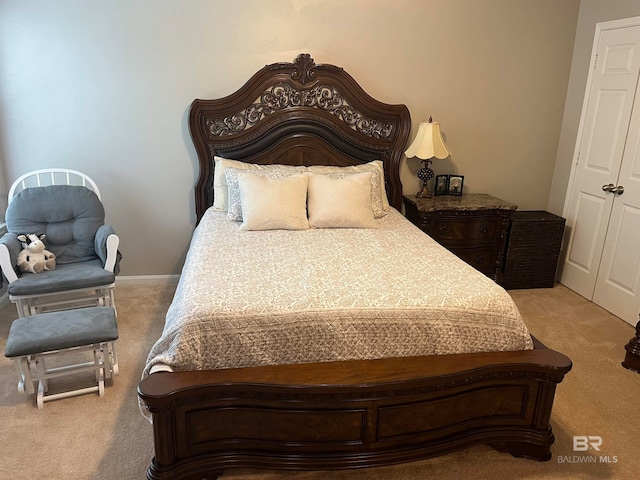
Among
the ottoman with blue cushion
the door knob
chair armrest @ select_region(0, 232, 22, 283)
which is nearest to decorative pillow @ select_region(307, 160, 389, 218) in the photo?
the door knob

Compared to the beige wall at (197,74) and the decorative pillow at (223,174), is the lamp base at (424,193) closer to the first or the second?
the beige wall at (197,74)

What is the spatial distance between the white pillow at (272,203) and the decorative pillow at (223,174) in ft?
0.99

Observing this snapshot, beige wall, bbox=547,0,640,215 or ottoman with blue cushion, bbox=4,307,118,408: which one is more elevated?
beige wall, bbox=547,0,640,215

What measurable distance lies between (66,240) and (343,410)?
2.29 m

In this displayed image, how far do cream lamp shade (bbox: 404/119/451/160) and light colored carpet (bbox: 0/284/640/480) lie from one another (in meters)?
1.53

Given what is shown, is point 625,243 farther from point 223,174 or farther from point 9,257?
point 9,257

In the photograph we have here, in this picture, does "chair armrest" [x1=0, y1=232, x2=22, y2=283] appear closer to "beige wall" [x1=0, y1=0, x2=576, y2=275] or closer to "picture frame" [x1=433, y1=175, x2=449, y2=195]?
"beige wall" [x1=0, y1=0, x2=576, y2=275]

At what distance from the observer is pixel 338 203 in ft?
10.5

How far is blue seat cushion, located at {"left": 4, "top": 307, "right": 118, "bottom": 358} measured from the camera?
7.64ft

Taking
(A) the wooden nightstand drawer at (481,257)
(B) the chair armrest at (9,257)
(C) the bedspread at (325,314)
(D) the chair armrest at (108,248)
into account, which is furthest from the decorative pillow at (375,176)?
(B) the chair armrest at (9,257)

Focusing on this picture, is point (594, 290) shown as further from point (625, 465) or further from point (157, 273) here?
point (157, 273)

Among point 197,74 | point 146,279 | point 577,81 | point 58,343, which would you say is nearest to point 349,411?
point 58,343

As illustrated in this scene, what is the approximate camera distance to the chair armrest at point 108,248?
307 cm

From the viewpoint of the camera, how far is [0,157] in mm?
3566
